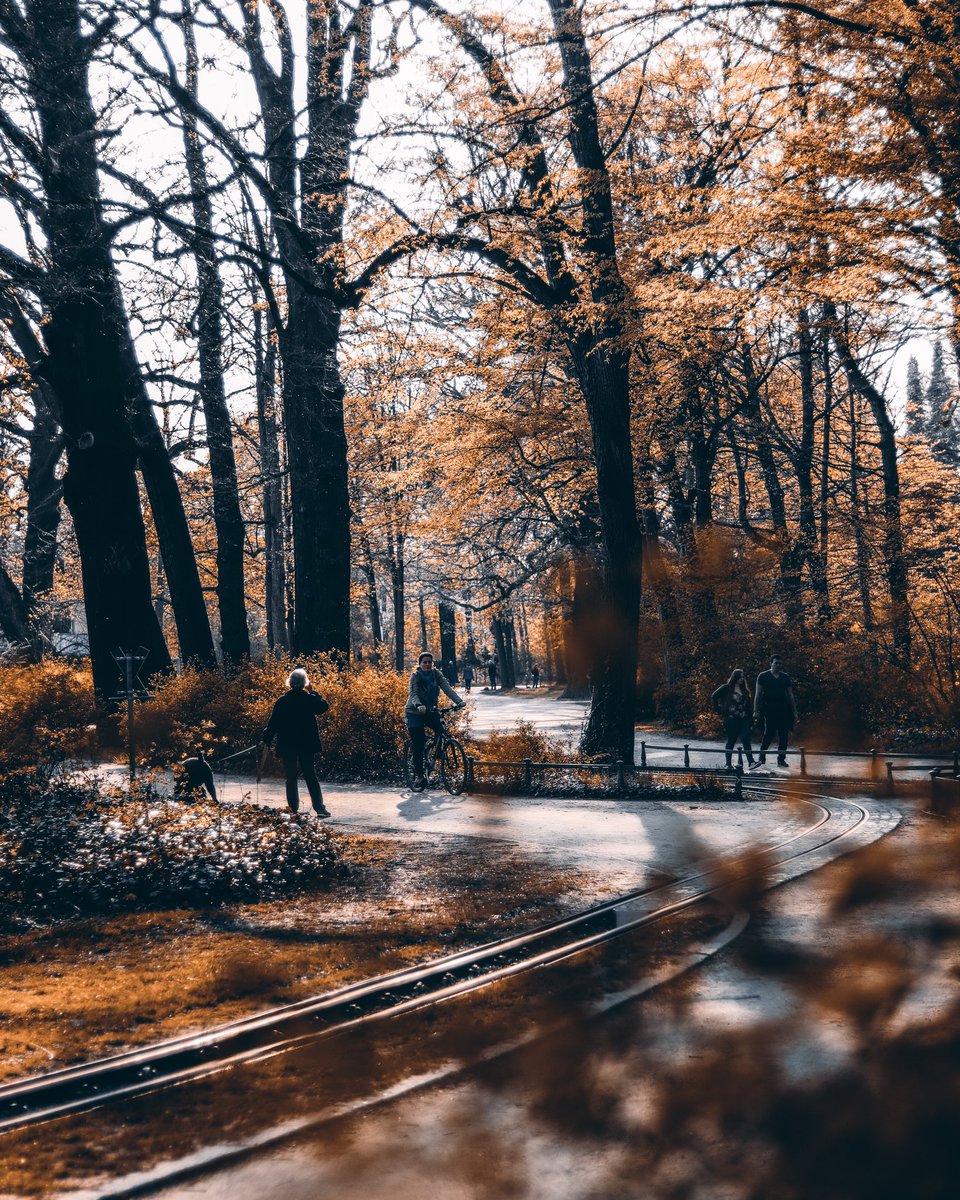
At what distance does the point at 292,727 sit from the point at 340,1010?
25.1 feet

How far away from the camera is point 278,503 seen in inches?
1304

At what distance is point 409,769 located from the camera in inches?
691

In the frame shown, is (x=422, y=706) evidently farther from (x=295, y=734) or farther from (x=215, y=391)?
(x=215, y=391)

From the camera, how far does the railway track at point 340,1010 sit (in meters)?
5.04

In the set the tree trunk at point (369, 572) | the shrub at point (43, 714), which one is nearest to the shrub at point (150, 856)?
the shrub at point (43, 714)

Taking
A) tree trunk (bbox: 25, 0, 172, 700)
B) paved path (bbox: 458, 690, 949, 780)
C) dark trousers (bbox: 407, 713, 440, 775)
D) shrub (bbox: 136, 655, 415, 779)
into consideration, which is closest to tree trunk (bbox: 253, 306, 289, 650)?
tree trunk (bbox: 25, 0, 172, 700)

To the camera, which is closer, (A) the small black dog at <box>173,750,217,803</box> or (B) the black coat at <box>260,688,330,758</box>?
(A) the small black dog at <box>173,750,217,803</box>

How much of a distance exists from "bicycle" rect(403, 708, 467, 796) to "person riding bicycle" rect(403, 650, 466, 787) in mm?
107

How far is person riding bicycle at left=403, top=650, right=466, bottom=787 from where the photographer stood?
16.5m

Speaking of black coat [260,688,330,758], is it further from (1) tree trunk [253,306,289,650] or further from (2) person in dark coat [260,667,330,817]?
(1) tree trunk [253,306,289,650]

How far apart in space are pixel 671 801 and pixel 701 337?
29.7ft

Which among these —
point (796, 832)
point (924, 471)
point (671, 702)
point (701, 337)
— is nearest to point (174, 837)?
point (796, 832)

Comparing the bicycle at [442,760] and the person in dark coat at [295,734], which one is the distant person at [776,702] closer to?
the bicycle at [442,760]

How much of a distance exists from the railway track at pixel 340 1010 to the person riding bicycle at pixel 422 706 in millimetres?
7024
